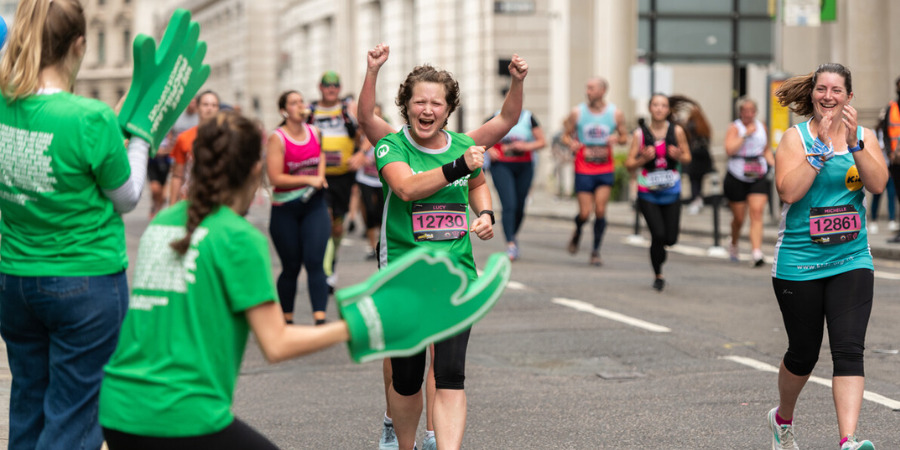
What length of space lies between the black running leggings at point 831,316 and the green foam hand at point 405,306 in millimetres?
2620

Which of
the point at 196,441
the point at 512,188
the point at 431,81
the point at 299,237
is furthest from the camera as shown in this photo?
the point at 512,188

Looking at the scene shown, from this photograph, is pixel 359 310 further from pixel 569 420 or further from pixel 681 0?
pixel 681 0

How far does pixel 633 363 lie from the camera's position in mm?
8508

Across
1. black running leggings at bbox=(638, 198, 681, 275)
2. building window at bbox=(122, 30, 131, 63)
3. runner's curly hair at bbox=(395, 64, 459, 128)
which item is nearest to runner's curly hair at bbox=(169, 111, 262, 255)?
runner's curly hair at bbox=(395, 64, 459, 128)

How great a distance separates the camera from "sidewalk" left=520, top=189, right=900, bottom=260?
1643cm

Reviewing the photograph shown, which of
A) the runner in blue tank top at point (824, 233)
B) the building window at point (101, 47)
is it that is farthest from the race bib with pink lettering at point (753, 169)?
the building window at point (101, 47)

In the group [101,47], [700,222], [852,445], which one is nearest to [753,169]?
[700,222]

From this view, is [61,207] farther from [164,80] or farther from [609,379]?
[609,379]

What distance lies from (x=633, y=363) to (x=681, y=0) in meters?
22.6

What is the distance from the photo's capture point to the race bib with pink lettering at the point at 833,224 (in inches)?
227

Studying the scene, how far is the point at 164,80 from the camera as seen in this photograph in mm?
4238

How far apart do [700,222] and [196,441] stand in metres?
17.8

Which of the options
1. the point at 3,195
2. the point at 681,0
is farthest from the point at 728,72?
the point at 3,195

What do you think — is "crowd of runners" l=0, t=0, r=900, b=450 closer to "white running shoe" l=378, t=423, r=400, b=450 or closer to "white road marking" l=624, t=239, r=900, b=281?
"white running shoe" l=378, t=423, r=400, b=450
